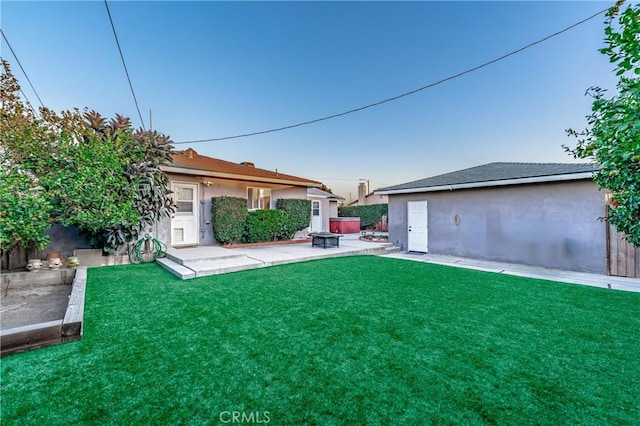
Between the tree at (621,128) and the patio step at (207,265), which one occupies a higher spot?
the tree at (621,128)

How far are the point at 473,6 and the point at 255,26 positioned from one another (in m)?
7.69

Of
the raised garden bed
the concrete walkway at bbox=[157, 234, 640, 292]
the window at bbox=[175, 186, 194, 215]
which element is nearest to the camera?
the raised garden bed

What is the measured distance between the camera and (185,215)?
957 centimetres

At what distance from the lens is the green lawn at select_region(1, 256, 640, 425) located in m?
1.88

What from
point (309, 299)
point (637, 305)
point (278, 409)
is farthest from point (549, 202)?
point (278, 409)

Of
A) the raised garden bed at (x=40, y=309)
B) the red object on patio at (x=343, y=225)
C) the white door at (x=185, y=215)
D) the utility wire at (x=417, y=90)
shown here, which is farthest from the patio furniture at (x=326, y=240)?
the red object on patio at (x=343, y=225)

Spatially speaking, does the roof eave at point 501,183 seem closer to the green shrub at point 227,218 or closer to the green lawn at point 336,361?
the green lawn at point 336,361

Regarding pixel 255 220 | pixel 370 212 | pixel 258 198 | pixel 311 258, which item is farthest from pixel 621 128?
pixel 370 212

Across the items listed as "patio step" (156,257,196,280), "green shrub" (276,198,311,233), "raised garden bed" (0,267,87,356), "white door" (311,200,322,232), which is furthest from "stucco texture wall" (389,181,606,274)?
"raised garden bed" (0,267,87,356)

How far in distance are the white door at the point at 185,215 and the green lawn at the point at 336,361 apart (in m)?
4.94

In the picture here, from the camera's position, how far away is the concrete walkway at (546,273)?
5605 mm

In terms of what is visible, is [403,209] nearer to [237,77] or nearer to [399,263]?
[399,263]

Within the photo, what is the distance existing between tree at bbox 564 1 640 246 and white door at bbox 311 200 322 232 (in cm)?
1421

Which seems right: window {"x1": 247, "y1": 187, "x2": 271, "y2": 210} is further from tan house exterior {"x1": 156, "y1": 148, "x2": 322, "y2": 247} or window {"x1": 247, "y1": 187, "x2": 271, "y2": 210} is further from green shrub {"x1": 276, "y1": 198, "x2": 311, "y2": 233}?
green shrub {"x1": 276, "y1": 198, "x2": 311, "y2": 233}
